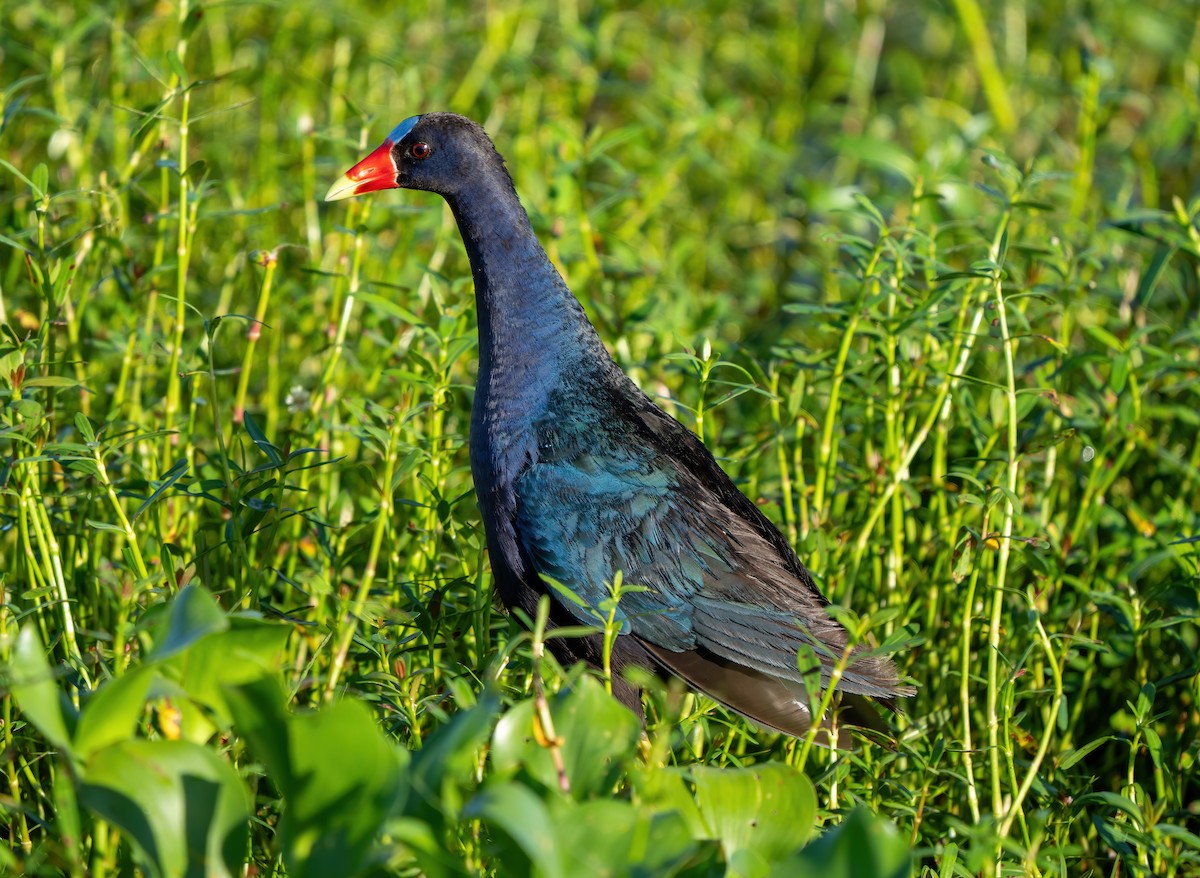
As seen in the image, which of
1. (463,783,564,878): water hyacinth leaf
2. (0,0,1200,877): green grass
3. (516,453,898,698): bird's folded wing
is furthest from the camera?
(516,453,898,698): bird's folded wing

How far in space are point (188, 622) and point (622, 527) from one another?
0.85 m

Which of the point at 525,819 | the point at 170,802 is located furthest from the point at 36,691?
the point at 525,819

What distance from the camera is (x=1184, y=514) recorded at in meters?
2.79

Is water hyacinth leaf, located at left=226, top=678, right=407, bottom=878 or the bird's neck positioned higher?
the bird's neck

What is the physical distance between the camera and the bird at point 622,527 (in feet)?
7.13

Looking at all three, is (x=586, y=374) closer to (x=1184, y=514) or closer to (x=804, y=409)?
(x=804, y=409)

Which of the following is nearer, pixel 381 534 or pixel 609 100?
pixel 381 534

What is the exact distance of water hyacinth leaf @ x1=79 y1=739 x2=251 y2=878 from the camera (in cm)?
146

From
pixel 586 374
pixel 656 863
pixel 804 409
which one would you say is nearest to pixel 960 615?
pixel 804 409

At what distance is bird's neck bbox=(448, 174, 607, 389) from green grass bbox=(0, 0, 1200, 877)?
84 millimetres

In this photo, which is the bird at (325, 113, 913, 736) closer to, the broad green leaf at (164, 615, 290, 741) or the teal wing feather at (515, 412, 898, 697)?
the teal wing feather at (515, 412, 898, 697)

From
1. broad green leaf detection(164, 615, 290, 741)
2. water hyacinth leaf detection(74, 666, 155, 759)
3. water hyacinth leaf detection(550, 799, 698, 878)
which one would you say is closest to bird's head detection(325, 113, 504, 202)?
broad green leaf detection(164, 615, 290, 741)

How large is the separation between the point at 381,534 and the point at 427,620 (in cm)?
25

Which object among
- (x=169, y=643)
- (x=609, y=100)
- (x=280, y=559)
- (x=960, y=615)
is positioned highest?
(x=609, y=100)
